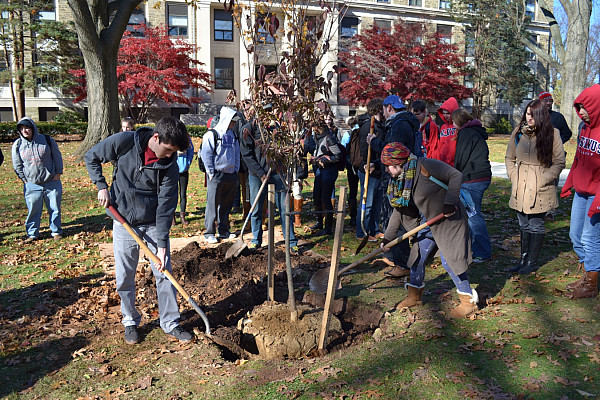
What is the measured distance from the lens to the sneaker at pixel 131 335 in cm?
469

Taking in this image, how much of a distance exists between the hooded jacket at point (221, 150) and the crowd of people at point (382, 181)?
0.05 ft

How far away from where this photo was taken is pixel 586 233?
16.8 feet

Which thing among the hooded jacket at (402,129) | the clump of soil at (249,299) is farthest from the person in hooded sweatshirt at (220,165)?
the hooded jacket at (402,129)

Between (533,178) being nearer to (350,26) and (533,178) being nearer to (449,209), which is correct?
(449,209)

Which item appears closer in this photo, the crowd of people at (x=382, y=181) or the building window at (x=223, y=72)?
the crowd of people at (x=382, y=181)

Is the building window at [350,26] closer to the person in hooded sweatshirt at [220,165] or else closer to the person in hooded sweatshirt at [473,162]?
the person in hooded sweatshirt at [220,165]

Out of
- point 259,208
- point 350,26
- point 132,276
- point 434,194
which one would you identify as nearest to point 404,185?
point 434,194

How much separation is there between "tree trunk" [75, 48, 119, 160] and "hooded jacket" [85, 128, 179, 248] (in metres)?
12.6

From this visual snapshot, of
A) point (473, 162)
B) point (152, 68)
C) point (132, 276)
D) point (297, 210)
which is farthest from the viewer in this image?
point (152, 68)

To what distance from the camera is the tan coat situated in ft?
18.7

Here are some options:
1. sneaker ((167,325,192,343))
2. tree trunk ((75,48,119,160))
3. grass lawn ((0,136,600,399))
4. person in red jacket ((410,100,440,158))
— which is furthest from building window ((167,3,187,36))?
sneaker ((167,325,192,343))

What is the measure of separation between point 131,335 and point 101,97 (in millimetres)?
13202

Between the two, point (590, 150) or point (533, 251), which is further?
point (533, 251)

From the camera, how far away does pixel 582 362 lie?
Result: 13.0ft
